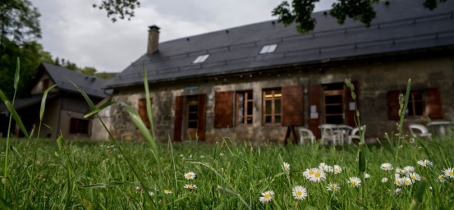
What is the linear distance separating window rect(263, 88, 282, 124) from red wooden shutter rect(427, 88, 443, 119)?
519 cm

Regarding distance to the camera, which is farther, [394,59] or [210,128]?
[210,128]

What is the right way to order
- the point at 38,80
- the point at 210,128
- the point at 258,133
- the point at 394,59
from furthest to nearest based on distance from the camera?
the point at 38,80 < the point at 210,128 < the point at 258,133 < the point at 394,59

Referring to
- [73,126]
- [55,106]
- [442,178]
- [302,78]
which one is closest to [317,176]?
[442,178]

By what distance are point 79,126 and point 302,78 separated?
17.4 meters

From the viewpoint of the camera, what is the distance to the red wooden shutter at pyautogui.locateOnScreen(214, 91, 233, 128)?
13.3 metres

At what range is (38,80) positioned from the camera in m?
23.5

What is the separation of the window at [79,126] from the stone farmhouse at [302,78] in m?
6.95

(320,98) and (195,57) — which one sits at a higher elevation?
(195,57)

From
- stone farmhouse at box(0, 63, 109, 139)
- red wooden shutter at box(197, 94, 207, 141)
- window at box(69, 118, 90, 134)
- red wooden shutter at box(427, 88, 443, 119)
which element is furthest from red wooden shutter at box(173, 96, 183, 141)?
window at box(69, 118, 90, 134)

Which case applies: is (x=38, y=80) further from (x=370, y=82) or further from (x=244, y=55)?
(x=370, y=82)

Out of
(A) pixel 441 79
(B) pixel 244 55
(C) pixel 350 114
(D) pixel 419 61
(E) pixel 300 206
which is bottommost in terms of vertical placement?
(E) pixel 300 206

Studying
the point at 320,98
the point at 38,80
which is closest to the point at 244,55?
the point at 320,98

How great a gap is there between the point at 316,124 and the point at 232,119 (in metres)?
3.62

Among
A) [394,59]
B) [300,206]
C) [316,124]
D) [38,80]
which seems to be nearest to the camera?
[300,206]
